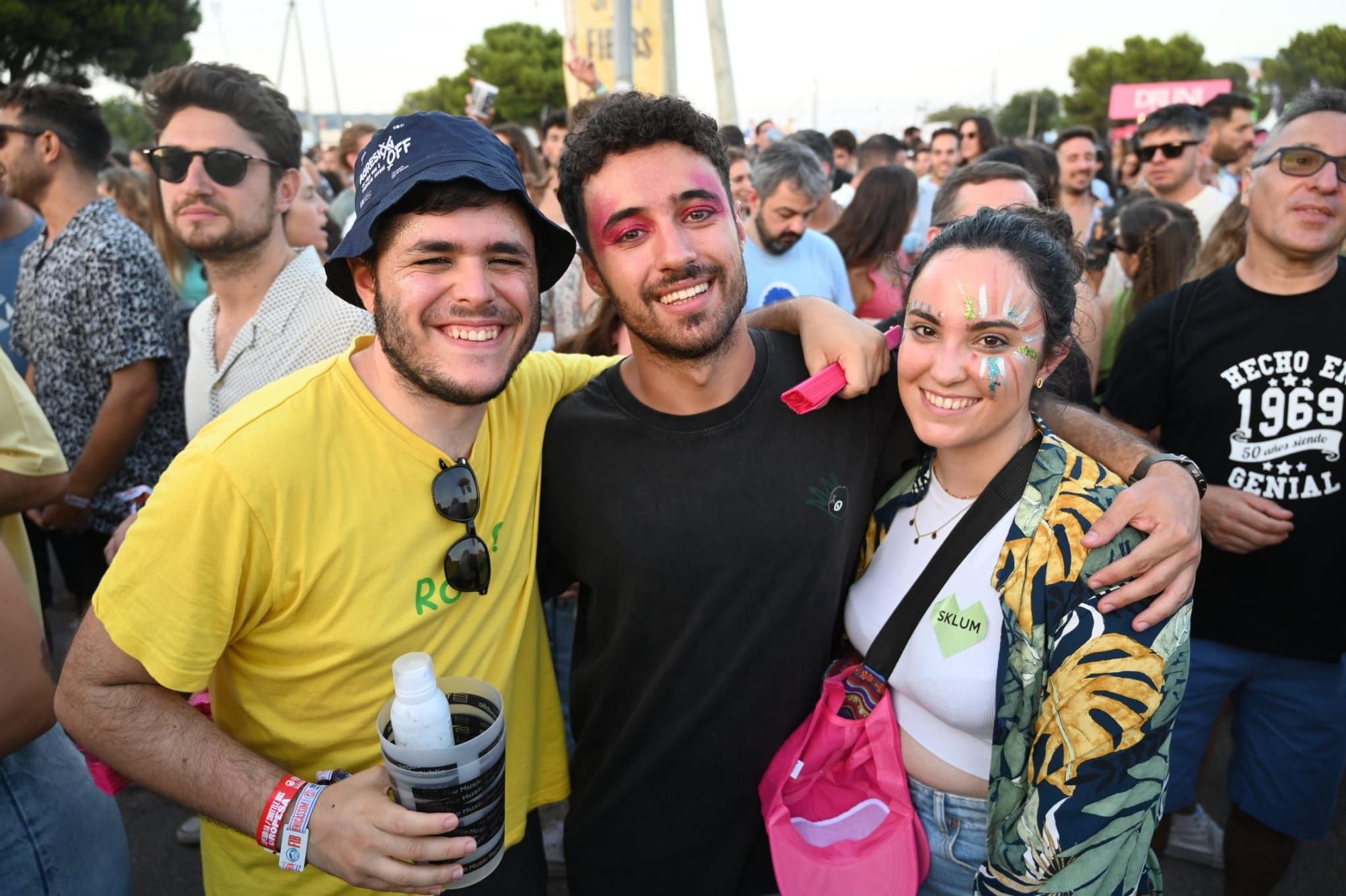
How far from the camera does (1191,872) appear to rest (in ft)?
10.9

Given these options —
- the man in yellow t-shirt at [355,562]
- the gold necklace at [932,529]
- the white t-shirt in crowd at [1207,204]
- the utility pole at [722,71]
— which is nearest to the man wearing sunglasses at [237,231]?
the man in yellow t-shirt at [355,562]

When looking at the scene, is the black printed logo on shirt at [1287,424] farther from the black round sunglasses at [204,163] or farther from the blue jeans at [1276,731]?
the black round sunglasses at [204,163]

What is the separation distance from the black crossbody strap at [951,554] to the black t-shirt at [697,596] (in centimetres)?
18

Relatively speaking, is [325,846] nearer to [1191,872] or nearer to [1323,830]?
[1323,830]

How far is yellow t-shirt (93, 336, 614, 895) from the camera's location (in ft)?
5.09

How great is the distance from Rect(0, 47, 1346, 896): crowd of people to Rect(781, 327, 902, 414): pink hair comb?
3cm

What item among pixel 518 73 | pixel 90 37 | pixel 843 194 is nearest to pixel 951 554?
pixel 843 194

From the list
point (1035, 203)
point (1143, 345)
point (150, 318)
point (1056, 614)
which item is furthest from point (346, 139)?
point (1056, 614)

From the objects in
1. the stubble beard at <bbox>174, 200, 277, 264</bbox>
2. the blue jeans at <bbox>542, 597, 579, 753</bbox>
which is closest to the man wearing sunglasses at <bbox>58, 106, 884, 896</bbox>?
the stubble beard at <bbox>174, 200, 277, 264</bbox>

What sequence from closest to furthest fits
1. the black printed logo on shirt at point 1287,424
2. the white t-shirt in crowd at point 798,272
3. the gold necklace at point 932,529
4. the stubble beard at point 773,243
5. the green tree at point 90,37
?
the gold necklace at point 932,529, the black printed logo on shirt at point 1287,424, the white t-shirt in crowd at point 798,272, the stubble beard at point 773,243, the green tree at point 90,37

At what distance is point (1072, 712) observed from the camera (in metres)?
1.62

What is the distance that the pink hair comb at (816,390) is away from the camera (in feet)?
6.59

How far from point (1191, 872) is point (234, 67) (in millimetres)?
4812

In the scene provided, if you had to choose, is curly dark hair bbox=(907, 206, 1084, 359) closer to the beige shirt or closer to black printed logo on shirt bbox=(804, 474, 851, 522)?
black printed logo on shirt bbox=(804, 474, 851, 522)
